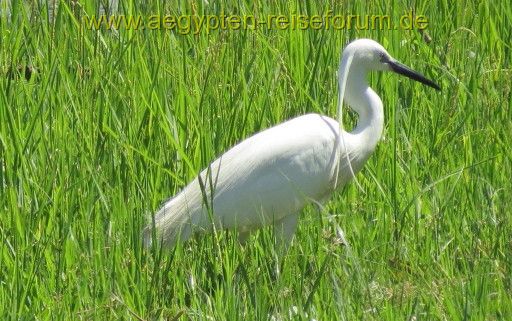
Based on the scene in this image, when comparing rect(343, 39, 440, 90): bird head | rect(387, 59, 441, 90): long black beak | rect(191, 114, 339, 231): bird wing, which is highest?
rect(343, 39, 440, 90): bird head

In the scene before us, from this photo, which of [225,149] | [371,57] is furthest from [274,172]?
[371,57]

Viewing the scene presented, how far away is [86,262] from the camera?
3219mm

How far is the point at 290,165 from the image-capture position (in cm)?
394

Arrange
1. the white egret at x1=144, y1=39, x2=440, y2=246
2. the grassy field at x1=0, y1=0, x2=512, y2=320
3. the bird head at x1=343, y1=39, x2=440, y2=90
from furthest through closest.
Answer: the bird head at x1=343, y1=39, x2=440, y2=90 → the white egret at x1=144, y1=39, x2=440, y2=246 → the grassy field at x1=0, y1=0, x2=512, y2=320

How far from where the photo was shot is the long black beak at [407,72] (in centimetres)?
413

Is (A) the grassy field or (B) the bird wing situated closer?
(A) the grassy field

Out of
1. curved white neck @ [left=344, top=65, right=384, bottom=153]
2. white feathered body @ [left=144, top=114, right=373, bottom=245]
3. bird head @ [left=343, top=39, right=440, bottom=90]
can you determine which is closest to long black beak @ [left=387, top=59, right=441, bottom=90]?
bird head @ [left=343, top=39, right=440, bottom=90]

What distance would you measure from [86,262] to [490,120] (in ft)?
5.30

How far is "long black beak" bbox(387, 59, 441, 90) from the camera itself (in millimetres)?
4129

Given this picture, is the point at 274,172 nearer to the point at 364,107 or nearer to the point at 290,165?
the point at 290,165

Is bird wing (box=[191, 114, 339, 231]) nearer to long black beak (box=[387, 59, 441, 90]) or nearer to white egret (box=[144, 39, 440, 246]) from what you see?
white egret (box=[144, 39, 440, 246])

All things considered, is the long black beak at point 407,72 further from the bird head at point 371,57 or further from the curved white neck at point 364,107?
the curved white neck at point 364,107

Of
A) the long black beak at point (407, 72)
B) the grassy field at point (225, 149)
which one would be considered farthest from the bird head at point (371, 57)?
the grassy field at point (225, 149)

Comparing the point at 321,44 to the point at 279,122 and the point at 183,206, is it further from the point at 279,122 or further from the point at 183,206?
the point at 183,206
